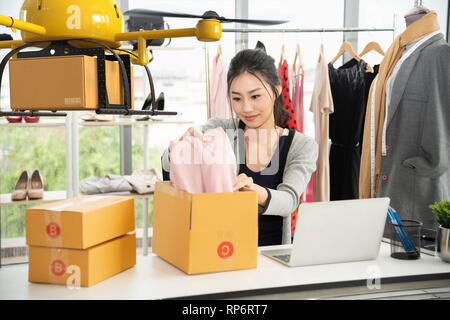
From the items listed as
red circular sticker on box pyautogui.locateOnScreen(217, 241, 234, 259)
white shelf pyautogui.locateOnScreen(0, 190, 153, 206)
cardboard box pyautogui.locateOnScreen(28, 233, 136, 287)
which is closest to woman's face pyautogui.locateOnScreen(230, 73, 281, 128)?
red circular sticker on box pyautogui.locateOnScreen(217, 241, 234, 259)

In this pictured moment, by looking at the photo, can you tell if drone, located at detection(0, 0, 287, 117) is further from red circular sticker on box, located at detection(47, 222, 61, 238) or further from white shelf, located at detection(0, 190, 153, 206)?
white shelf, located at detection(0, 190, 153, 206)

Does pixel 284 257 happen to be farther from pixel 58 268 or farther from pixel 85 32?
pixel 85 32

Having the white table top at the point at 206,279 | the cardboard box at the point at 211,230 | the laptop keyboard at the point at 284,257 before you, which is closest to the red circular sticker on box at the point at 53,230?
the white table top at the point at 206,279

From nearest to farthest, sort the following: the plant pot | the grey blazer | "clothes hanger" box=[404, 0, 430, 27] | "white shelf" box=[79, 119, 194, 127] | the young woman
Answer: the plant pot
the young woman
the grey blazer
"clothes hanger" box=[404, 0, 430, 27]
"white shelf" box=[79, 119, 194, 127]

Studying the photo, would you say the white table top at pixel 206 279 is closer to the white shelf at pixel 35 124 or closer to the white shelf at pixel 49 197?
the white shelf at pixel 49 197

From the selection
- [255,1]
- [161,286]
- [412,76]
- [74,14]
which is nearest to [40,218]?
[161,286]

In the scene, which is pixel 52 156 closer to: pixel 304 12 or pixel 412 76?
pixel 304 12

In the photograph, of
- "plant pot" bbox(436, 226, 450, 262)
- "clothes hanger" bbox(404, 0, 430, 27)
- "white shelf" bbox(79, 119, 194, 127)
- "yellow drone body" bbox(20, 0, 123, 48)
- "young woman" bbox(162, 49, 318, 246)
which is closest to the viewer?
"yellow drone body" bbox(20, 0, 123, 48)

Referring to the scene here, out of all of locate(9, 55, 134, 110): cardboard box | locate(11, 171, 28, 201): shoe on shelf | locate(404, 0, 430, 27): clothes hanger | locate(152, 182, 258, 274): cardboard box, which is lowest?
locate(11, 171, 28, 201): shoe on shelf

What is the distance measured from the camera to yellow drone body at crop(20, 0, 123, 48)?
71 cm

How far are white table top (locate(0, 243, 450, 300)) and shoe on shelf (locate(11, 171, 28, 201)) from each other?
1.80 metres

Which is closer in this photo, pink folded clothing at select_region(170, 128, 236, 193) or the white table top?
the white table top

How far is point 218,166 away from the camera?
1220 millimetres
